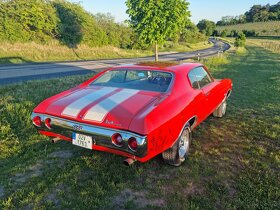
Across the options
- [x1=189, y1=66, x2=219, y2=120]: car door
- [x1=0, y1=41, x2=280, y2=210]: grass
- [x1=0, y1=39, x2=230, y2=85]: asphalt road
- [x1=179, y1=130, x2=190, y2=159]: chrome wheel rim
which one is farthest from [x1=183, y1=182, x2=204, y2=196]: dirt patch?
[x1=0, y1=39, x2=230, y2=85]: asphalt road

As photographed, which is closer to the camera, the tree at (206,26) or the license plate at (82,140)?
the license plate at (82,140)

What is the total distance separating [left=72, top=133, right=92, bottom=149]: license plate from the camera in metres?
2.90

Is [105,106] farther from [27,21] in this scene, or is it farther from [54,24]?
[54,24]

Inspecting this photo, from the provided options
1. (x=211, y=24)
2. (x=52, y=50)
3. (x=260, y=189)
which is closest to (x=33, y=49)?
(x=52, y=50)

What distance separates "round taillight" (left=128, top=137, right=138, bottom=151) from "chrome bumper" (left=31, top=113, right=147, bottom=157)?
1.3 inches

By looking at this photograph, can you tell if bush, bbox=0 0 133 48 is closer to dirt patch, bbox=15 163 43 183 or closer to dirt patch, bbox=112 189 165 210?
Result: dirt patch, bbox=15 163 43 183

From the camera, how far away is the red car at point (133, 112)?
2.67 m

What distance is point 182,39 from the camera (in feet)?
203

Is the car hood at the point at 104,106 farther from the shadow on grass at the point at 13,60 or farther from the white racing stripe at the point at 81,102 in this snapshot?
the shadow on grass at the point at 13,60

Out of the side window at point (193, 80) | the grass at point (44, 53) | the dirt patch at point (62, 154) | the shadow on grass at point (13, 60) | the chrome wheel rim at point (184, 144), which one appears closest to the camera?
the chrome wheel rim at point (184, 144)

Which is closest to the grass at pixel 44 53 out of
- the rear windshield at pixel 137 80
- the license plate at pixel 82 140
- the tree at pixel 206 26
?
the rear windshield at pixel 137 80

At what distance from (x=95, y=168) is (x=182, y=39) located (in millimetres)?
62378

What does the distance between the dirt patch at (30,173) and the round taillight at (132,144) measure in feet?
4.59

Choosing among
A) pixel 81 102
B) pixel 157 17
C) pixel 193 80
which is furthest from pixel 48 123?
pixel 157 17
